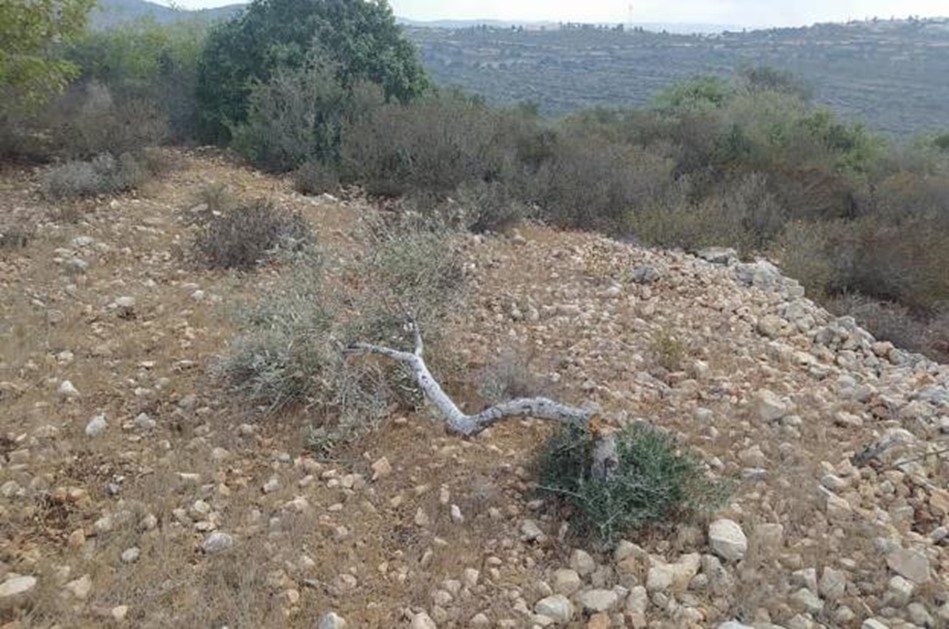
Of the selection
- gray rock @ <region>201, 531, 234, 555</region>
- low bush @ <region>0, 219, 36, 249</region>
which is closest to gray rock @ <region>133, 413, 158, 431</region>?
gray rock @ <region>201, 531, 234, 555</region>

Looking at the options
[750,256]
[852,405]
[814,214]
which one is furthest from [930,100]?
[852,405]

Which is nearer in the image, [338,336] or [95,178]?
[338,336]

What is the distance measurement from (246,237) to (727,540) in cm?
394

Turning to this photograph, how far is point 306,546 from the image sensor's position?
8.84ft

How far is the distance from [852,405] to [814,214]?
573 cm

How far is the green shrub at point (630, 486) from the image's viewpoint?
2.71 meters

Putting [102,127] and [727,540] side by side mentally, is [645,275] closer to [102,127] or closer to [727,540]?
[727,540]

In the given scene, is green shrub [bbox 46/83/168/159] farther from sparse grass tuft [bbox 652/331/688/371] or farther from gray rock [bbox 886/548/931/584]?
gray rock [bbox 886/548/931/584]

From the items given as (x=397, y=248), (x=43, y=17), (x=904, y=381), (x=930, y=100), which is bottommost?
(x=930, y=100)

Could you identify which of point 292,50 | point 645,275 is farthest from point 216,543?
point 292,50

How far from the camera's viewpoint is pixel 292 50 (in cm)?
913

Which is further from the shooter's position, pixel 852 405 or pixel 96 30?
pixel 96 30

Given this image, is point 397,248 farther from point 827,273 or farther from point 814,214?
point 814,214

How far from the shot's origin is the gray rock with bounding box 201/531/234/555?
2.65m
